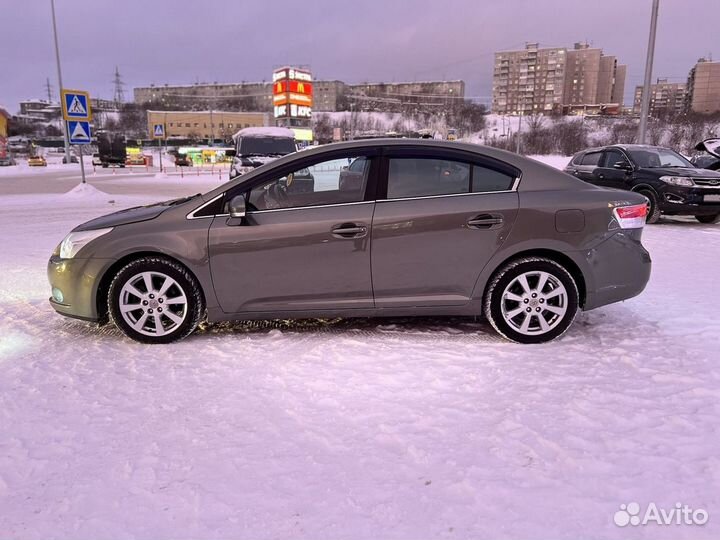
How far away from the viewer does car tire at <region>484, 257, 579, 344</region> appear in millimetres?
4133

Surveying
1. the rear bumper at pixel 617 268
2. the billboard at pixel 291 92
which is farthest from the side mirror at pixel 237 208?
the billboard at pixel 291 92

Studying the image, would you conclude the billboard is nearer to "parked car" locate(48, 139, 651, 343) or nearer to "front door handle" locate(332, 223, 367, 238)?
"parked car" locate(48, 139, 651, 343)

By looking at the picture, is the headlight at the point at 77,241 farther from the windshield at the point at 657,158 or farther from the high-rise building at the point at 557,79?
the high-rise building at the point at 557,79

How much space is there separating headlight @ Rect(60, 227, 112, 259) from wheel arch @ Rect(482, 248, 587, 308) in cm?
306

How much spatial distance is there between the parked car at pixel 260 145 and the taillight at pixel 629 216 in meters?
15.0

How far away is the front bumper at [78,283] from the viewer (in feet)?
13.6

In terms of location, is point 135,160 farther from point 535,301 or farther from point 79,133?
point 535,301

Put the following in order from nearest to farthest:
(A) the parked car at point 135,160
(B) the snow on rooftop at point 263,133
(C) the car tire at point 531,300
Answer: (C) the car tire at point 531,300 → (B) the snow on rooftop at point 263,133 → (A) the parked car at point 135,160

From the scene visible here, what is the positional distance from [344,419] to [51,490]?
147 centimetres

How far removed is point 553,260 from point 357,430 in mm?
2214

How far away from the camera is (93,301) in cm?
419

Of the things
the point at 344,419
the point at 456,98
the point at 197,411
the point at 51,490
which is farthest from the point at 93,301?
the point at 456,98

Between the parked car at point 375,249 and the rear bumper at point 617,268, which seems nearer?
the parked car at point 375,249

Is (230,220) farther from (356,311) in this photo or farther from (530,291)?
(530,291)
